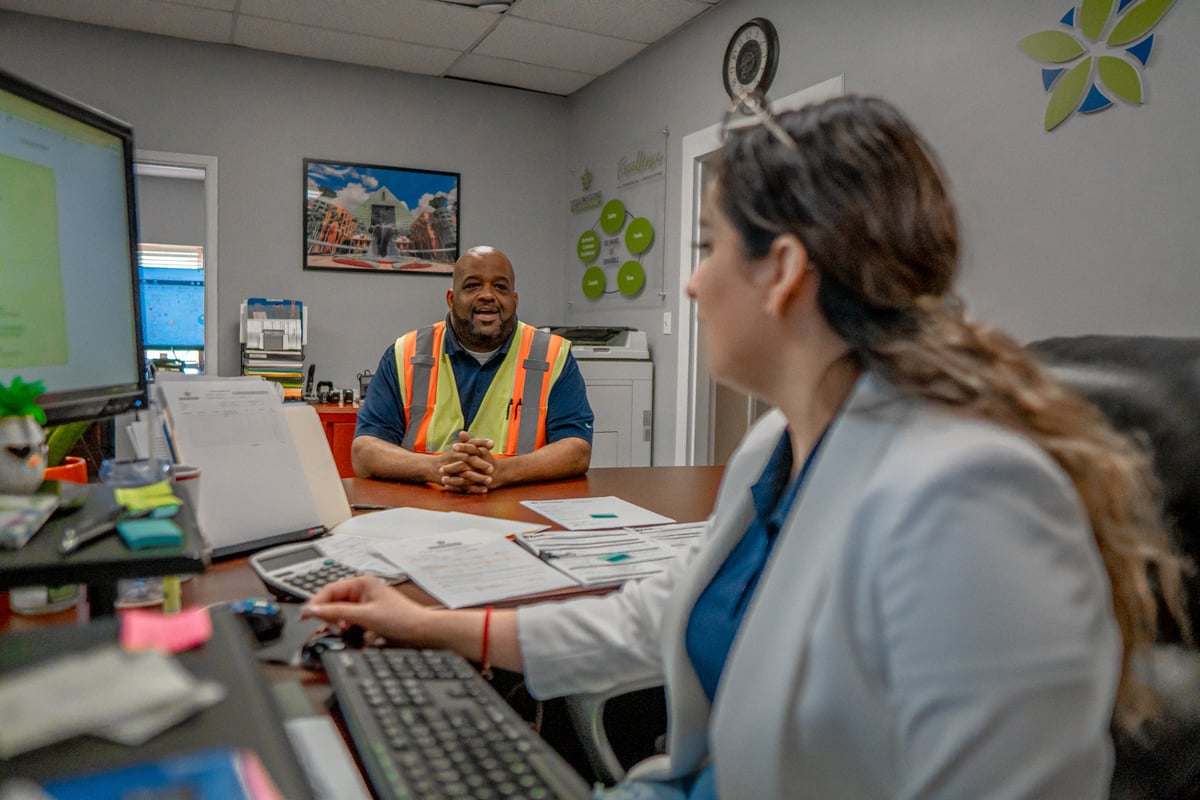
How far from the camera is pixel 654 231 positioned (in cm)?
421

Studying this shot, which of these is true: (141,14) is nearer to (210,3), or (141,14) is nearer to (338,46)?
(210,3)

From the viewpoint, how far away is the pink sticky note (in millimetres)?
466

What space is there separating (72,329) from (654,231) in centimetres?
355

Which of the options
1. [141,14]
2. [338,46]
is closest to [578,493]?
[338,46]

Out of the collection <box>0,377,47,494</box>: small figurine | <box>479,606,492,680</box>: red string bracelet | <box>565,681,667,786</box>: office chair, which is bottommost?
<box>565,681,667,786</box>: office chair

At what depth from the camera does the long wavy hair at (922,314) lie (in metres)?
0.67

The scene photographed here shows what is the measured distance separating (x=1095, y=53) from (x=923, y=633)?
7.17 feet

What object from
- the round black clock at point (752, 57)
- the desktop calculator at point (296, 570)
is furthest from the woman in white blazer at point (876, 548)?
the round black clock at point (752, 57)

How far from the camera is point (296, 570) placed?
112cm

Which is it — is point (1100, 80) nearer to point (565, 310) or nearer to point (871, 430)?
point (871, 430)

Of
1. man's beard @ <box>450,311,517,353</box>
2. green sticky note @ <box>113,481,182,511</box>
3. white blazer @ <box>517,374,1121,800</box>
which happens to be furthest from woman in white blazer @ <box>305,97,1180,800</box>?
man's beard @ <box>450,311,517,353</box>

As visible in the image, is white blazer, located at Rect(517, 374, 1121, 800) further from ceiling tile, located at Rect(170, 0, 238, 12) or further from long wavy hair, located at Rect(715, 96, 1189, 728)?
ceiling tile, located at Rect(170, 0, 238, 12)

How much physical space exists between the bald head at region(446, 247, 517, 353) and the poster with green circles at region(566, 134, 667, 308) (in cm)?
167

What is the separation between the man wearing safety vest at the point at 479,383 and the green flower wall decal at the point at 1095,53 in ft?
5.24
